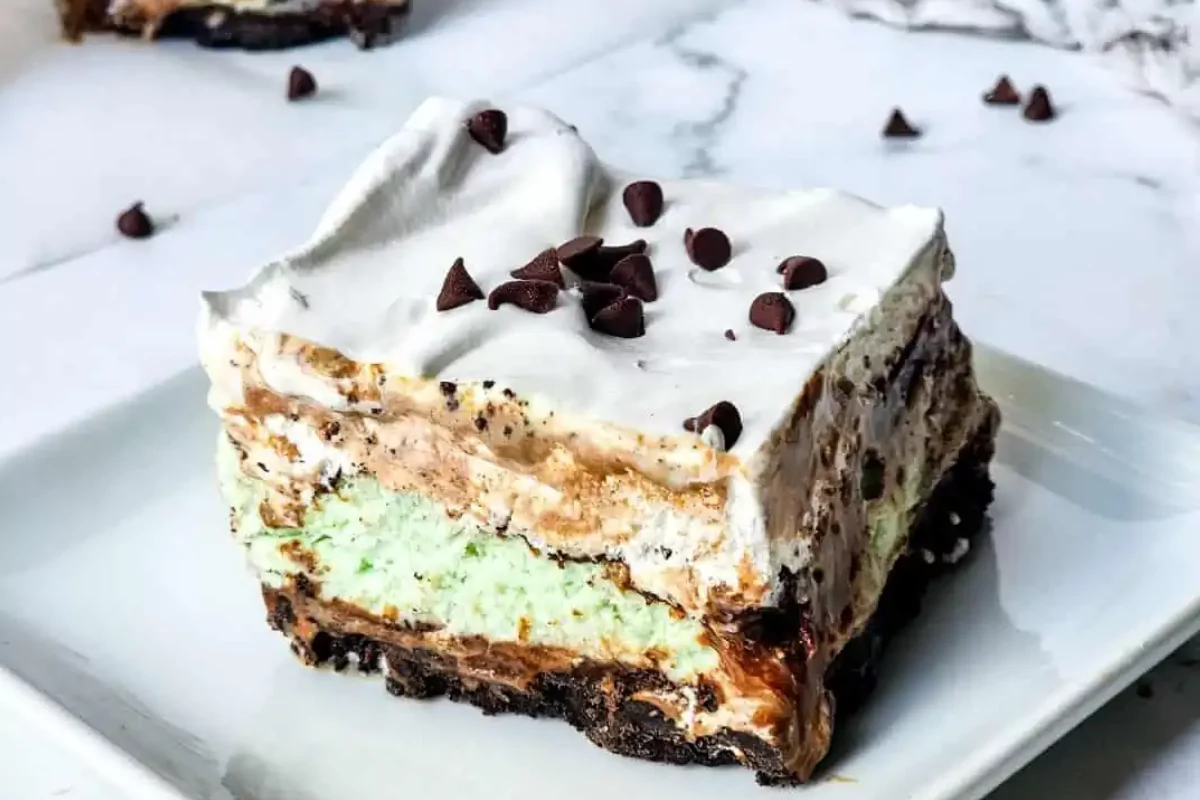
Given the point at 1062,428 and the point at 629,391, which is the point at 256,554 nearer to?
the point at 629,391

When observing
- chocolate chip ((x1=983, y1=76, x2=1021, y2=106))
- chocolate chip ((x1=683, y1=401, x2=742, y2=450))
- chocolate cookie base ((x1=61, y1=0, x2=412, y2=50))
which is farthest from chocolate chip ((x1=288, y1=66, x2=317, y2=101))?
chocolate chip ((x1=683, y1=401, x2=742, y2=450))

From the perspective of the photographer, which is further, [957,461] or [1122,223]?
[1122,223]

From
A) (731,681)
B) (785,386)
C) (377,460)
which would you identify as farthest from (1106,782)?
(377,460)

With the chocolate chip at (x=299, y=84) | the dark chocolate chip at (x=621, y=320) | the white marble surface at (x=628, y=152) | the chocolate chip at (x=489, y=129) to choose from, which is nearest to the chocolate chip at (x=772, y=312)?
the dark chocolate chip at (x=621, y=320)

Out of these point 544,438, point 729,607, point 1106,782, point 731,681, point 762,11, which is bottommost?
point 762,11

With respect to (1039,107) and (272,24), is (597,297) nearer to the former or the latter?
(1039,107)
